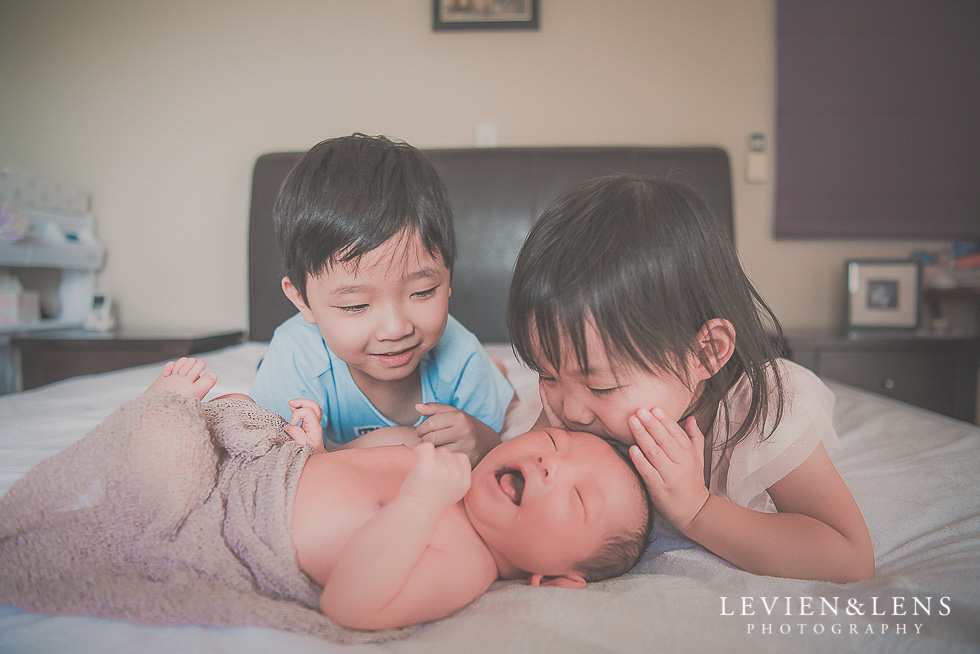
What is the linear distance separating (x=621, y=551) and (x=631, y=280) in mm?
305

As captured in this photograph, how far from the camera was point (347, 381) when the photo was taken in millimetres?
1056

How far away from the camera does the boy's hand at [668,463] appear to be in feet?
2.08

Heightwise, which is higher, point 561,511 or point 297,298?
point 297,298

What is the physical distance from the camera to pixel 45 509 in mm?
582

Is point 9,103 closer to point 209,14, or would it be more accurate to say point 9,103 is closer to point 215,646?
point 209,14

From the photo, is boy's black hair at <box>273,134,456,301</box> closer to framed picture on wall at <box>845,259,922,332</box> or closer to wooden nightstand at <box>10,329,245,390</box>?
wooden nightstand at <box>10,329,245,390</box>

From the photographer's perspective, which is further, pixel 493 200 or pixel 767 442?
pixel 493 200

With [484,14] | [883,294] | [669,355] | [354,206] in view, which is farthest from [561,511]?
[484,14]

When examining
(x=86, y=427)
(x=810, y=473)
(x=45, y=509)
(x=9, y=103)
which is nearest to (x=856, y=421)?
(x=810, y=473)

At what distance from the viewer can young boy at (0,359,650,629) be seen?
518 millimetres

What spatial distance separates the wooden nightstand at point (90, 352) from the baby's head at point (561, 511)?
157 centimetres

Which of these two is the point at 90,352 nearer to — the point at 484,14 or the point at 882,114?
the point at 484,14

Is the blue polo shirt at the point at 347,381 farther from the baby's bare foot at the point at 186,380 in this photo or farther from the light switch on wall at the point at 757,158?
the light switch on wall at the point at 757,158

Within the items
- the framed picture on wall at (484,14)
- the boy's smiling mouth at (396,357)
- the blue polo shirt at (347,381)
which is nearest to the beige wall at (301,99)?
the framed picture on wall at (484,14)
